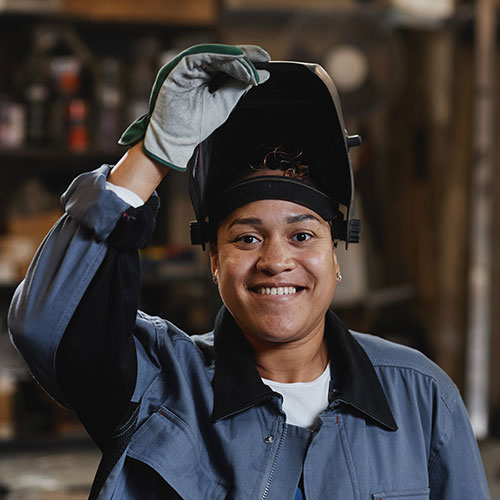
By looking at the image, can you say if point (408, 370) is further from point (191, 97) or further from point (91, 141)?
point (91, 141)

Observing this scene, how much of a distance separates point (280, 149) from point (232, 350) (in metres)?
0.36

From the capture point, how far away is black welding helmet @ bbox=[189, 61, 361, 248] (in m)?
1.30

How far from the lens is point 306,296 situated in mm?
1301

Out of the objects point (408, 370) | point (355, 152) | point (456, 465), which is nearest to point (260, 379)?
point (408, 370)

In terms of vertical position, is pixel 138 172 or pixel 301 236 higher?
pixel 138 172

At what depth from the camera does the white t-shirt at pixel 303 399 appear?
1.32m

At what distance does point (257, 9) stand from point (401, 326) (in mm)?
1769

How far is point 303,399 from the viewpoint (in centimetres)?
135

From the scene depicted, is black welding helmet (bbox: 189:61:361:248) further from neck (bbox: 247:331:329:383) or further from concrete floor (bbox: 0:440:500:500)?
concrete floor (bbox: 0:440:500:500)

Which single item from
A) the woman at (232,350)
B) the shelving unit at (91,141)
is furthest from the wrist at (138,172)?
the shelving unit at (91,141)

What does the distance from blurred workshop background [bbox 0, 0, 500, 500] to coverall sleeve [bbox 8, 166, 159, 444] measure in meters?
2.44

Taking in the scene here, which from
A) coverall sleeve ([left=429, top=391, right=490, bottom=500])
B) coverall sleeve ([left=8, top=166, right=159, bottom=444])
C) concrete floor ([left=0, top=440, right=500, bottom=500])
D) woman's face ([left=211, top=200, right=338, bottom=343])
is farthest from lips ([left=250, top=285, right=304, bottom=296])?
concrete floor ([left=0, top=440, right=500, bottom=500])

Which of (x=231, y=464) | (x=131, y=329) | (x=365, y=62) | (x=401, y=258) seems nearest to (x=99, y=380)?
(x=131, y=329)

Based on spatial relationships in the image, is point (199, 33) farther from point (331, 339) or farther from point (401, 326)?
point (331, 339)
